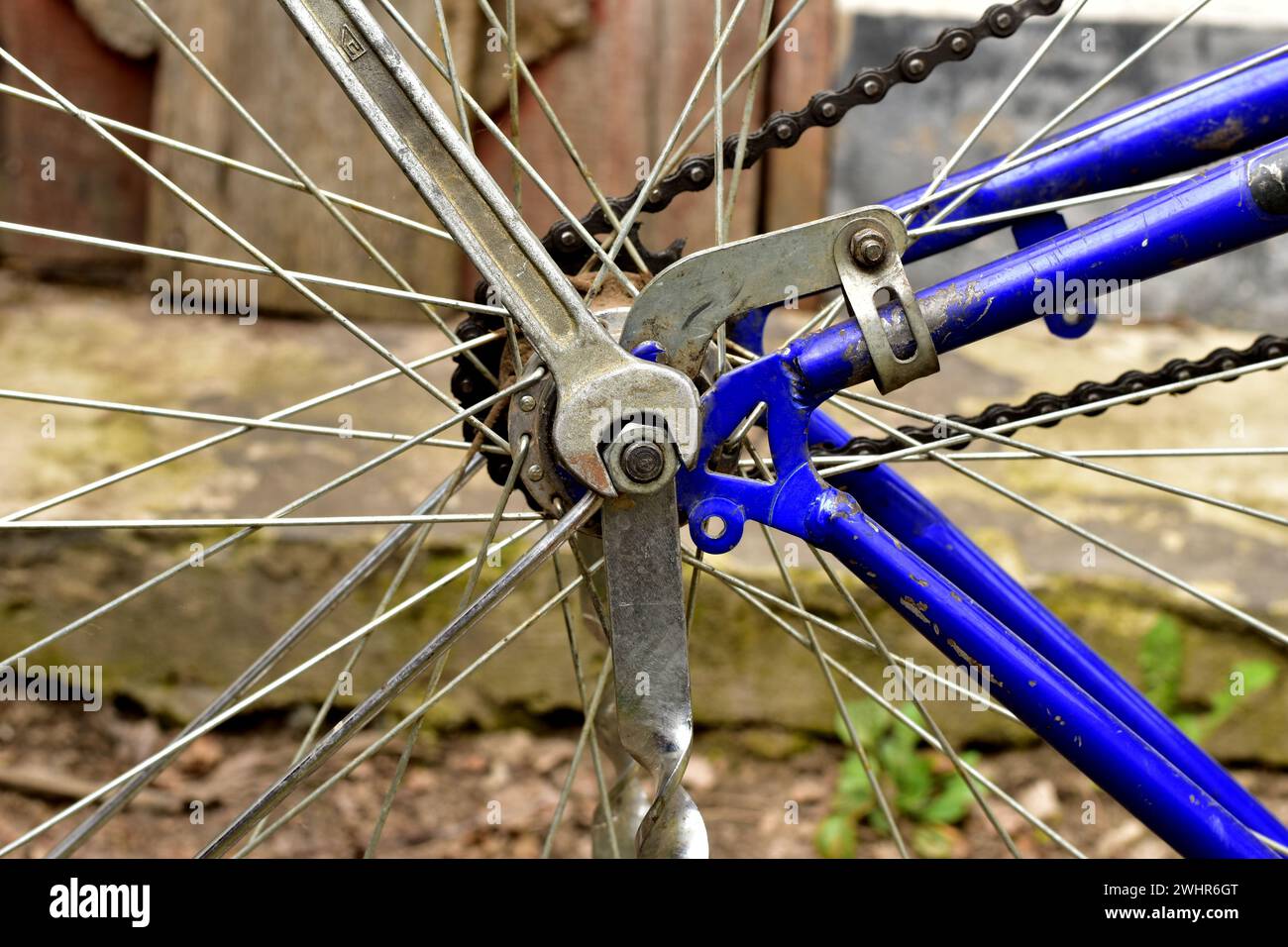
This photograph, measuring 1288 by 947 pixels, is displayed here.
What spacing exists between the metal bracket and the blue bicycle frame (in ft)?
0.06

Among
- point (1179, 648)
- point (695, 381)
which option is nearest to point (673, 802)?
point (695, 381)

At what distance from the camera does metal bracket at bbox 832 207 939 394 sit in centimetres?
131

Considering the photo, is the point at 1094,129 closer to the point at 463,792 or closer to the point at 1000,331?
the point at 1000,331

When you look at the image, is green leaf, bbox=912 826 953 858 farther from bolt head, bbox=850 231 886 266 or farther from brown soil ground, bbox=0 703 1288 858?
bolt head, bbox=850 231 886 266

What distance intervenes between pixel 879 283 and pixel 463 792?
5.49 ft

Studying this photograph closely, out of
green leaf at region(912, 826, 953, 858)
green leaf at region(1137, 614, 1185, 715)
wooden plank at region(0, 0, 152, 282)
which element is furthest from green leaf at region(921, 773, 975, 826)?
wooden plank at region(0, 0, 152, 282)

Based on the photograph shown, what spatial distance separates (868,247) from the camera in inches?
51.7

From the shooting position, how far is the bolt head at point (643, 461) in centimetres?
130

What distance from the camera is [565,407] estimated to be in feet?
4.26

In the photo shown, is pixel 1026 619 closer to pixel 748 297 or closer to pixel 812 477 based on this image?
pixel 812 477

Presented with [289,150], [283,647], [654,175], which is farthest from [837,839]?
[289,150]

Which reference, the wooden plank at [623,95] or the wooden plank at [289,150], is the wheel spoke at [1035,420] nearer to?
the wooden plank at [623,95]

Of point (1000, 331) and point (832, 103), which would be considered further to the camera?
point (832, 103)

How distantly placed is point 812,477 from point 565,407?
0.26 meters
